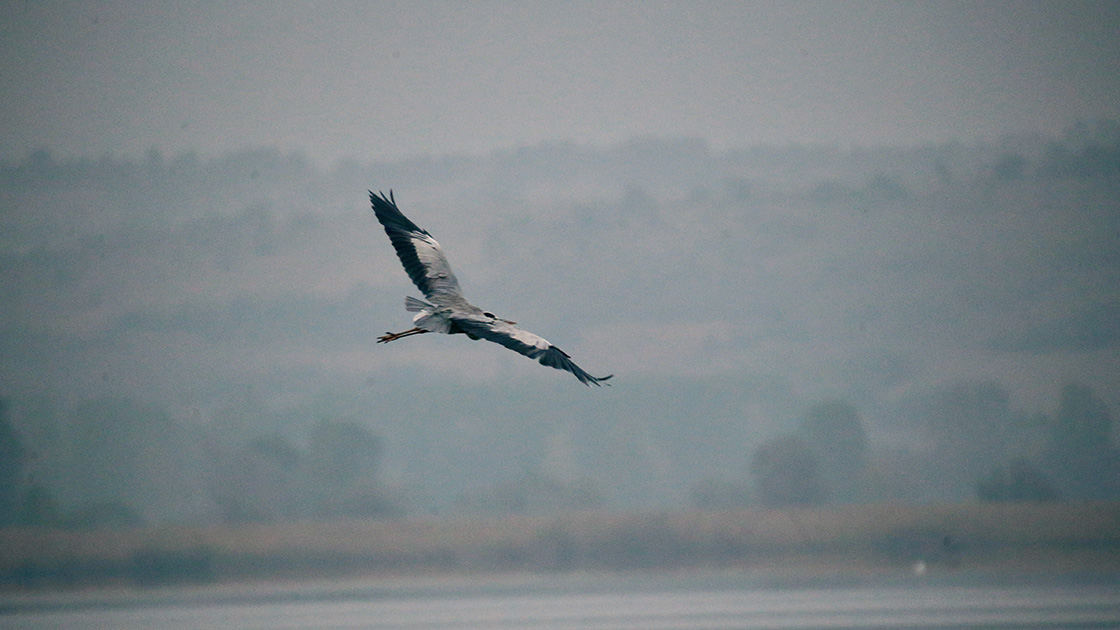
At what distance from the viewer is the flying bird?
20.7 m

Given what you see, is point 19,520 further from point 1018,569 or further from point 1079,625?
point 1079,625

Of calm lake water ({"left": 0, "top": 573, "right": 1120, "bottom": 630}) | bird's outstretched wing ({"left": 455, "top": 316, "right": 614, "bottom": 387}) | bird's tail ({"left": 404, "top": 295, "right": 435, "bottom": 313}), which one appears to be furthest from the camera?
calm lake water ({"left": 0, "top": 573, "right": 1120, "bottom": 630})

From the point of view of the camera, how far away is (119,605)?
87188 mm

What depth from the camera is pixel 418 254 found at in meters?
24.5

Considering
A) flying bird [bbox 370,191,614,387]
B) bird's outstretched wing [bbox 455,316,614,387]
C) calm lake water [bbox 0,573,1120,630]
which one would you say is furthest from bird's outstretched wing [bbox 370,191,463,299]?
calm lake water [bbox 0,573,1120,630]

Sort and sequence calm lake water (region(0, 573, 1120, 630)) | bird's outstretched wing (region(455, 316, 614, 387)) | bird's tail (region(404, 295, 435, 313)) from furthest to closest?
calm lake water (region(0, 573, 1120, 630)), bird's tail (region(404, 295, 435, 313)), bird's outstretched wing (region(455, 316, 614, 387))

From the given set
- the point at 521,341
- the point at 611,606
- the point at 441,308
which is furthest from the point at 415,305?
the point at 611,606

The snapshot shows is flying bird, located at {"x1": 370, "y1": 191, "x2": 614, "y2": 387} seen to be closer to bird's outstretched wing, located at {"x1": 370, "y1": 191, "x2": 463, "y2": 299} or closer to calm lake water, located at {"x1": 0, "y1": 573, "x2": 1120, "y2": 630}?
bird's outstretched wing, located at {"x1": 370, "y1": 191, "x2": 463, "y2": 299}

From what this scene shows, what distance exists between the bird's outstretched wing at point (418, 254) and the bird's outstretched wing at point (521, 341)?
167cm

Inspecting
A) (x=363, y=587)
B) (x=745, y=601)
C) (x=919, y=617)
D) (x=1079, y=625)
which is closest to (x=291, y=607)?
(x=363, y=587)

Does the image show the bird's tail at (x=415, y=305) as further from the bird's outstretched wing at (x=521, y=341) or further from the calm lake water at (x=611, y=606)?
the calm lake water at (x=611, y=606)

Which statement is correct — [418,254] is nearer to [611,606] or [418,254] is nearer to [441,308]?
[441,308]

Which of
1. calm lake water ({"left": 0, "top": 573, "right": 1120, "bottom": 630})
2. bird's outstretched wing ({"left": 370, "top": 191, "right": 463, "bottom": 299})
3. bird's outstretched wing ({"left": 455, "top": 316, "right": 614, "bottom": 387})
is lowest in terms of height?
A: calm lake water ({"left": 0, "top": 573, "right": 1120, "bottom": 630})

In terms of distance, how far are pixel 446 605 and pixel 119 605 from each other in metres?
20.4
